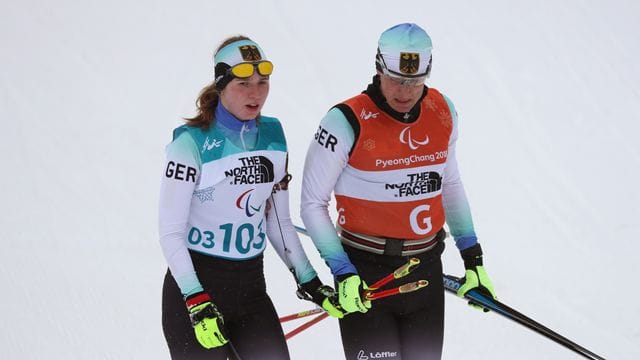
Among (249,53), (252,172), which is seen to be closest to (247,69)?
(249,53)

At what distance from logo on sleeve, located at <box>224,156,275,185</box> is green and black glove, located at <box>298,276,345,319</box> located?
1.51 feet

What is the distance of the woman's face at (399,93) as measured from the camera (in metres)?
3.27

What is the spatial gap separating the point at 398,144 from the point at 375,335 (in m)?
0.74

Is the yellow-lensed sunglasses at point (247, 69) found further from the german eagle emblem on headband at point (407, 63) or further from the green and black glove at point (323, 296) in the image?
the green and black glove at point (323, 296)

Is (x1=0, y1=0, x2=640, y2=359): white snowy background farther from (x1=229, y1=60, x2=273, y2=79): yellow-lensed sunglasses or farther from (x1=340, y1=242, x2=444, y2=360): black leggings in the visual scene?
(x1=229, y1=60, x2=273, y2=79): yellow-lensed sunglasses

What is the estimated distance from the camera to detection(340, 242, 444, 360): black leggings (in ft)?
11.0

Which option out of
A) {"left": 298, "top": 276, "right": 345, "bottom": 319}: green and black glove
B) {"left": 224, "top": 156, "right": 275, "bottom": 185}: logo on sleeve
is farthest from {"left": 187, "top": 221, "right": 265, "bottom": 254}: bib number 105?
{"left": 298, "top": 276, "right": 345, "bottom": 319}: green and black glove

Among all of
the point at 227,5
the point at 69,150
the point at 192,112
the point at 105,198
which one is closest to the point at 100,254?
the point at 105,198

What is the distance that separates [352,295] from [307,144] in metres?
4.64

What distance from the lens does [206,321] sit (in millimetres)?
3037

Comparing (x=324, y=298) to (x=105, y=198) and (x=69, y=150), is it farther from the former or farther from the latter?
(x=69, y=150)

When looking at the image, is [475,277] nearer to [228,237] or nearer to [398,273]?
[398,273]

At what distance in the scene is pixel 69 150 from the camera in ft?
25.1

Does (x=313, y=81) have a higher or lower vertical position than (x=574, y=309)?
higher
